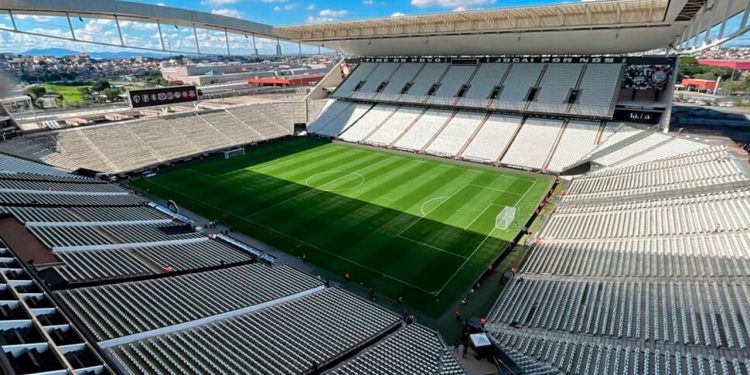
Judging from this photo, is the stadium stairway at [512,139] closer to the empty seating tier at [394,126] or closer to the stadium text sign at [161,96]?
the empty seating tier at [394,126]

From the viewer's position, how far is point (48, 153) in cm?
3453

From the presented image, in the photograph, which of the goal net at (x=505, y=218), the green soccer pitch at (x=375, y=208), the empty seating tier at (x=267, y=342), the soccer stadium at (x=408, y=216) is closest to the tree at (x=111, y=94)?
the soccer stadium at (x=408, y=216)

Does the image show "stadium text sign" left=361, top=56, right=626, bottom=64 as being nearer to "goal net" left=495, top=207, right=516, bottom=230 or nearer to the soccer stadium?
the soccer stadium

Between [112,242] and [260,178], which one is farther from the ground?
[112,242]

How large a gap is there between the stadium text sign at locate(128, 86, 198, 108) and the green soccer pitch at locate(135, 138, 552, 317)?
9556 millimetres

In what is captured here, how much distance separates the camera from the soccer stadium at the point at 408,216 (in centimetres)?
1079

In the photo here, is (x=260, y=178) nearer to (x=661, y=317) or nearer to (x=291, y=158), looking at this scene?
Answer: (x=291, y=158)

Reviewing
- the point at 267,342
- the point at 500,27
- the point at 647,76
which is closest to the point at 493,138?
the point at 500,27

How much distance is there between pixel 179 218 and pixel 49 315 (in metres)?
14.8

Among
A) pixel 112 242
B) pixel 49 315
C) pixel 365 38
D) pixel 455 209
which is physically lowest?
pixel 455 209

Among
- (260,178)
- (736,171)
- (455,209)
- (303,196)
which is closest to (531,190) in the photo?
(455,209)

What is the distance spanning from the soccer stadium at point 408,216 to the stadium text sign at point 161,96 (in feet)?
0.86

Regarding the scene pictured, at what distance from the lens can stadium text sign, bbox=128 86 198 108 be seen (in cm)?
3988

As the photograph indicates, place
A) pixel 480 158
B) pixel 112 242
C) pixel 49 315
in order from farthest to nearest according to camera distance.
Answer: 1. pixel 480 158
2. pixel 112 242
3. pixel 49 315
